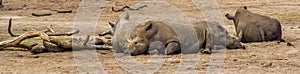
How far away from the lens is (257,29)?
14.0 metres

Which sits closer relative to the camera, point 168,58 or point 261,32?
point 168,58

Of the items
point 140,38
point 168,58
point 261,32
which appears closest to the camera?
point 168,58

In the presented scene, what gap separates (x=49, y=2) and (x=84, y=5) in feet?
5.40

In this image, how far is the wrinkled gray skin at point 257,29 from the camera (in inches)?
547

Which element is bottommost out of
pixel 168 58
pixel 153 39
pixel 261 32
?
pixel 261 32

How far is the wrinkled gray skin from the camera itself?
1391cm

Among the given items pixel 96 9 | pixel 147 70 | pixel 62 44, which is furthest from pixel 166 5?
pixel 147 70

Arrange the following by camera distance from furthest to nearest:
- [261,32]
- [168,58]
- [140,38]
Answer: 1. [261,32]
2. [140,38]
3. [168,58]

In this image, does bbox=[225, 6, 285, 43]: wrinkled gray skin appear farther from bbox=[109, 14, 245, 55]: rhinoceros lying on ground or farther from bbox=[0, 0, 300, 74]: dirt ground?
bbox=[109, 14, 245, 55]: rhinoceros lying on ground

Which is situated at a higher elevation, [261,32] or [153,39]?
[153,39]

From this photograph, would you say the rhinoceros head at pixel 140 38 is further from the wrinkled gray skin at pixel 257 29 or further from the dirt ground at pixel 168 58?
the wrinkled gray skin at pixel 257 29

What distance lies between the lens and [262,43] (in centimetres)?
1367

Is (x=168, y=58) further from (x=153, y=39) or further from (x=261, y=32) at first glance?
(x=261, y=32)

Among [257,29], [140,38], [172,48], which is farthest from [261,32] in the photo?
[140,38]
